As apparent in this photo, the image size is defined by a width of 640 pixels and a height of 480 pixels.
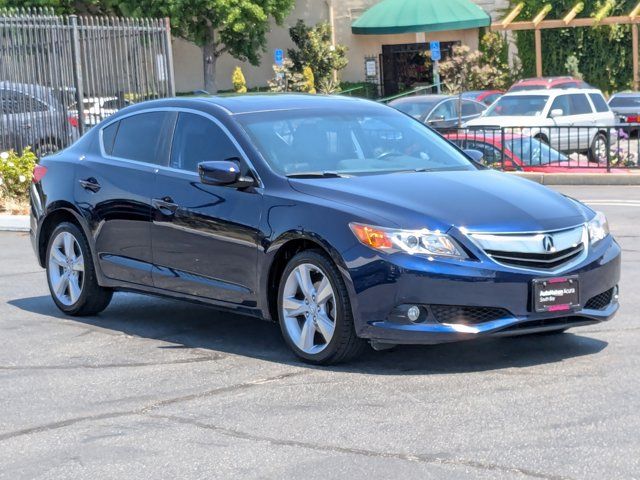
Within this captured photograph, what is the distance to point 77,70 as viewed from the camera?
18.6m

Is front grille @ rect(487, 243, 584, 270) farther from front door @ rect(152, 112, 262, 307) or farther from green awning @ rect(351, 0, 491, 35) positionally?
green awning @ rect(351, 0, 491, 35)

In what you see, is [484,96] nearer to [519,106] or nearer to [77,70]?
[519,106]

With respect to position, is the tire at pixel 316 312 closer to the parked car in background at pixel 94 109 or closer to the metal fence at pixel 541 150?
the parked car in background at pixel 94 109

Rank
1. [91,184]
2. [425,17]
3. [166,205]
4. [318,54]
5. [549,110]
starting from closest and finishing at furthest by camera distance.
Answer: [166,205]
[91,184]
[549,110]
[425,17]
[318,54]

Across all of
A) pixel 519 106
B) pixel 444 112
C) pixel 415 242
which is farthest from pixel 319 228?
pixel 444 112

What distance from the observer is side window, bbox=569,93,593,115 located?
27719 millimetres

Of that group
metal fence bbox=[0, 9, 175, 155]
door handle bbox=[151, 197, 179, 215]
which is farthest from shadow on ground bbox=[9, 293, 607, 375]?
metal fence bbox=[0, 9, 175, 155]

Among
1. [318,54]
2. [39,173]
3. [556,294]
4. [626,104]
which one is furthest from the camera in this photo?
[318,54]

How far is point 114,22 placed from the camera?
62.0 ft

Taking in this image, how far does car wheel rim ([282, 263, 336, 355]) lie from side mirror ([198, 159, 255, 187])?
75cm

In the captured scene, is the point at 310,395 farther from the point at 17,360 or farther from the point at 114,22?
the point at 114,22

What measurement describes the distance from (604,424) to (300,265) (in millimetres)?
2172

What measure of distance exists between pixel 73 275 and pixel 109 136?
3.46 ft

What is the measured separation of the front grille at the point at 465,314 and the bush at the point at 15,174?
11.6 meters
